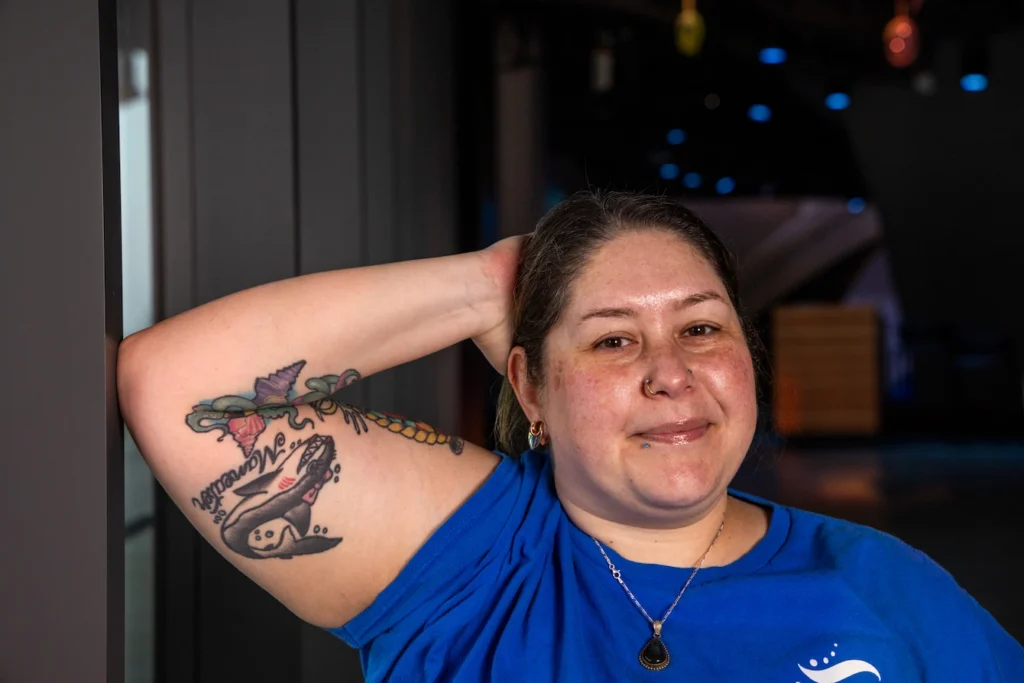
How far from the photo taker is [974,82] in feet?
26.6

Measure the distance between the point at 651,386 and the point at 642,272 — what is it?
0.53 feet

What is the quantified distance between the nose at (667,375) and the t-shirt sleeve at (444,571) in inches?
11.1

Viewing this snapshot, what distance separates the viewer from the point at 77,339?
95cm

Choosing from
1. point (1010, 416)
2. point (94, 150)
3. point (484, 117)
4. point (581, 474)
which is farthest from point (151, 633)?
point (1010, 416)

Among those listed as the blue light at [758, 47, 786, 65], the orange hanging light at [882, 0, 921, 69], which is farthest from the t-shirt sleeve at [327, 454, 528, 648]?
the blue light at [758, 47, 786, 65]

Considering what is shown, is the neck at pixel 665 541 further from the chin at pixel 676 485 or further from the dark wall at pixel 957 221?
the dark wall at pixel 957 221

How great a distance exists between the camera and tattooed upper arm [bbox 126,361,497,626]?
116cm

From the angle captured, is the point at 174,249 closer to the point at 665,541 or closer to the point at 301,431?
the point at 301,431

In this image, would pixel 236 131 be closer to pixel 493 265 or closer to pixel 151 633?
pixel 493 265

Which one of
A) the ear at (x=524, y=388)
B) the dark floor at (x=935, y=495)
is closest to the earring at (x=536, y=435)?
the ear at (x=524, y=388)

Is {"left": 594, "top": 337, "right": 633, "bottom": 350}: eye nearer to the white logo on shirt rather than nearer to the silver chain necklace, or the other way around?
the silver chain necklace

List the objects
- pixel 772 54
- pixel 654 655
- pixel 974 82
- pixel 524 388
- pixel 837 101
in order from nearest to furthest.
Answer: pixel 654 655 → pixel 524 388 → pixel 772 54 → pixel 974 82 → pixel 837 101

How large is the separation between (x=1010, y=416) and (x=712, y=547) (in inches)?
341

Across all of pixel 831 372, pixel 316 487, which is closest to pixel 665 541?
pixel 316 487
